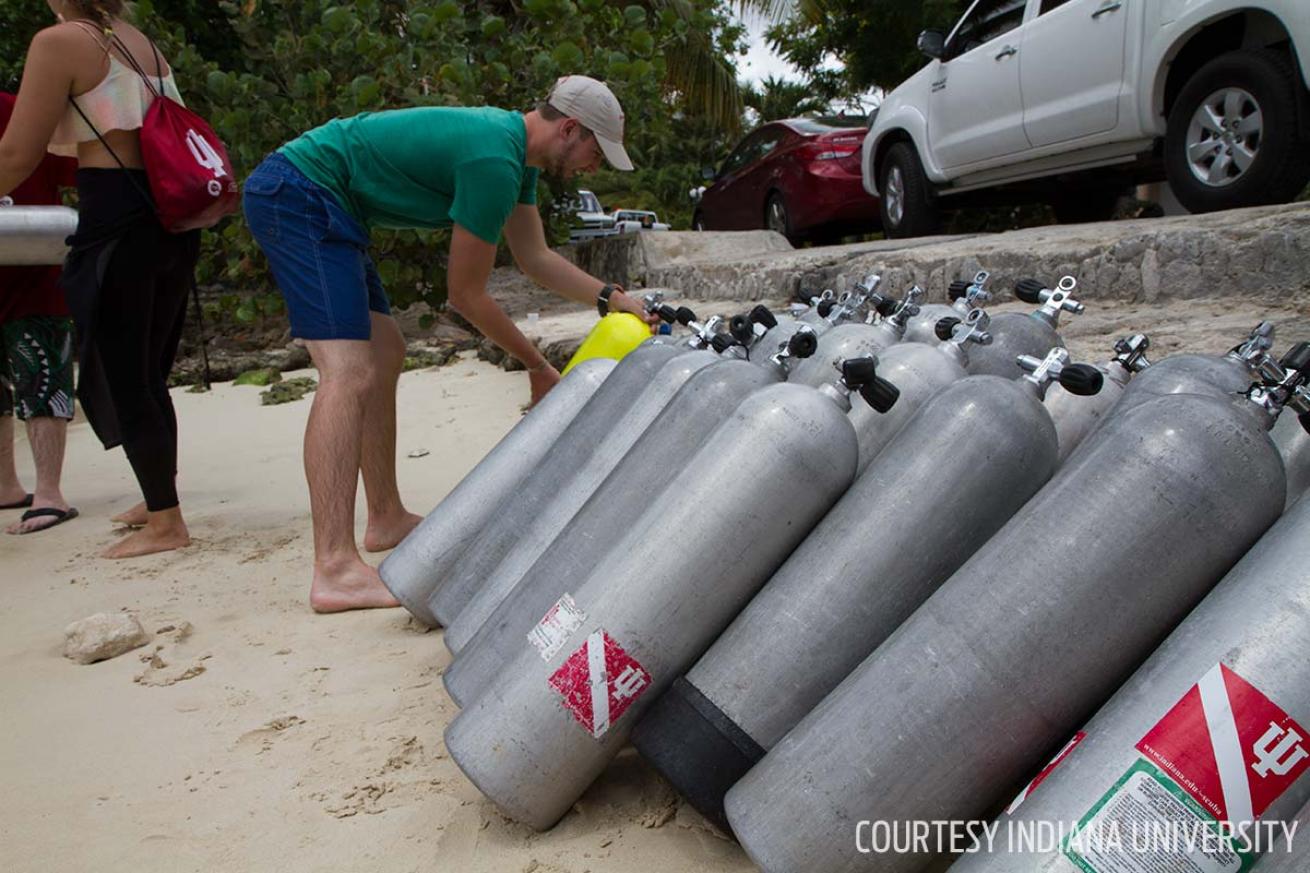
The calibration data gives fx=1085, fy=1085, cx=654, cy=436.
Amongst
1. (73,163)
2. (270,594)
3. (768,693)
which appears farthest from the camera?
(73,163)

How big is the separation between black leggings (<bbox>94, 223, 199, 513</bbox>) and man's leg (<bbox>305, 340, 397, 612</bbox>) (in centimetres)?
93

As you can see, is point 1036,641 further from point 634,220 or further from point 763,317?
point 634,220

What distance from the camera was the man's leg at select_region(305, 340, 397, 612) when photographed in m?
3.15

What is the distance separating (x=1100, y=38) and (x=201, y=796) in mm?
5617

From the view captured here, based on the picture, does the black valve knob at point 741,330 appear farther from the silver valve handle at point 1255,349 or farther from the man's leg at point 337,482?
the man's leg at point 337,482

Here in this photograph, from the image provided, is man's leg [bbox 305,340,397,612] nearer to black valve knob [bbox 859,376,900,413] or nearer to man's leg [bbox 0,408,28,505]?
black valve knob [bbox 859,376,900,413]

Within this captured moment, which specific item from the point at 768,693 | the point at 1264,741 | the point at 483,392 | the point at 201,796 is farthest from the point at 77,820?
the point at 483,392

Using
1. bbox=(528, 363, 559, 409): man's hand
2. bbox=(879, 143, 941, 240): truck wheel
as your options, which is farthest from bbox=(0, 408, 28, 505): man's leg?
bbox=(879, 143, 941, 240): truck wheel

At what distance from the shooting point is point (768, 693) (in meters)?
1.79

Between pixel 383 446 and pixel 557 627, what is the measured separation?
196 cm

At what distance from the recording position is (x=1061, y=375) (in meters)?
1.90

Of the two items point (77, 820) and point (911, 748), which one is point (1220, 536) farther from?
point (77, 820)

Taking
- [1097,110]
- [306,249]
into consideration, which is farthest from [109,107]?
[1097,110]

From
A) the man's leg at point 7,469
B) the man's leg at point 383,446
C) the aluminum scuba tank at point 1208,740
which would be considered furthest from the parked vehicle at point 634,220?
the aluminum scuba tank at point 1208,740
